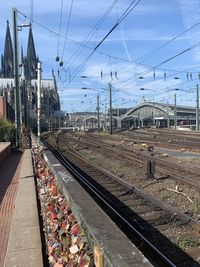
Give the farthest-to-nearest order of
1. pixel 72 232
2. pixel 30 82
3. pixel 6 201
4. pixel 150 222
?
pixel 30 82 → pixel 6 201 → pixel 150 222 → pixel 72 232

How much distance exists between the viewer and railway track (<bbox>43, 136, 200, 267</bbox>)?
25.5ft

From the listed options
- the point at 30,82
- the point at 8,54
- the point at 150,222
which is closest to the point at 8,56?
the point at 8,54

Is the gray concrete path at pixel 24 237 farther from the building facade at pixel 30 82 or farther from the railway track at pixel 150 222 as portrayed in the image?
the building facade at pixel 30 82

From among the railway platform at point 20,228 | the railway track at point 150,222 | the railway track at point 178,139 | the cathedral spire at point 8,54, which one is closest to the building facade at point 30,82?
the cathedral spire at point 8,54

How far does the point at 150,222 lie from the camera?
10344mm

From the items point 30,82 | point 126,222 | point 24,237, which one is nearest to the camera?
point 24,237

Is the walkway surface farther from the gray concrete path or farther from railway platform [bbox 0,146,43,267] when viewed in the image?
the gray concrete path

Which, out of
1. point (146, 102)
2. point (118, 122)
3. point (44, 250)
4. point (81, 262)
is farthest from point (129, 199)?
point (146, 102)

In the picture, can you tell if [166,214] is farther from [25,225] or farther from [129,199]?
[25,225]

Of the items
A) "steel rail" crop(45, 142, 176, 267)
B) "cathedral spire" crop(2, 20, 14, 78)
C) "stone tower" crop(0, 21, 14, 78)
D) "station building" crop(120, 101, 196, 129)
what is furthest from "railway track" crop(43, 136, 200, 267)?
"station building" crop(120, 101, 196, 129)

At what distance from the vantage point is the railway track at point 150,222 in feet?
25.5

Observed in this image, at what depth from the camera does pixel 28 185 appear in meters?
13.9

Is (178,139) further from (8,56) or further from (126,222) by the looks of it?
(8,56)

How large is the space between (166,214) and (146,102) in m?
154
